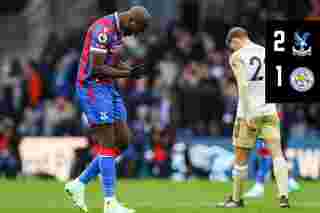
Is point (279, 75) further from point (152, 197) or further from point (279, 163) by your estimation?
point (152, 197)

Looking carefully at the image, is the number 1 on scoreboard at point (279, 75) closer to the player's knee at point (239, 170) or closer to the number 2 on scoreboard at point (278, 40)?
the number 2 on scoreboard at point (278, 40)

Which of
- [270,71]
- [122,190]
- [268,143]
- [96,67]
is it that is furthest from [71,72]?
[270,71]

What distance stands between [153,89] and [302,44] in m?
14.2

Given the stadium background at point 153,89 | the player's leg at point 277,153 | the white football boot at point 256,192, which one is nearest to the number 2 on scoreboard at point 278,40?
the player's leg at point 277,153

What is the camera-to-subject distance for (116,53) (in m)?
13.6

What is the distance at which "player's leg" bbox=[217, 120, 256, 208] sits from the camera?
50.1 ft

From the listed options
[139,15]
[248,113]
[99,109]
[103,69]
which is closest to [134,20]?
[139,15]

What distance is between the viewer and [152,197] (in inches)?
708

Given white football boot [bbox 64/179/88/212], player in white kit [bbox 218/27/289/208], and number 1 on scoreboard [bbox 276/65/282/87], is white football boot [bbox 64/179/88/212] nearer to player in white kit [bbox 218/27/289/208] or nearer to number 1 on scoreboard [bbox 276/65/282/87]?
player in white kit [bbox 218/27/289/208]

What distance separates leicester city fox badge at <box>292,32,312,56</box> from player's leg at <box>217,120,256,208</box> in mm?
3637

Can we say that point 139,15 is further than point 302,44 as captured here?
Yes

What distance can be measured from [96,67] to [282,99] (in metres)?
2.54
